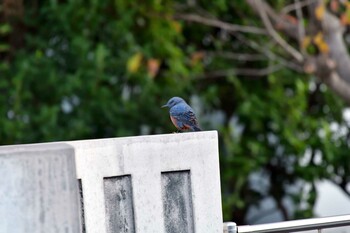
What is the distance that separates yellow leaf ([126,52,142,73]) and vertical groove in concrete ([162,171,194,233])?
4648 millimetres

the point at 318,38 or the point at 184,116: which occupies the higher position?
the point at 318,38

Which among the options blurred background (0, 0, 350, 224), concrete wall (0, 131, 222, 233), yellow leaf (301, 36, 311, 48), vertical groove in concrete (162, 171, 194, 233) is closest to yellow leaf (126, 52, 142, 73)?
blurred background (0, 0, 350, 224)

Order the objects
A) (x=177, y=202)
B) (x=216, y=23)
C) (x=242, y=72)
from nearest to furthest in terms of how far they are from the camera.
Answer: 1. (x=177, y=202)
2. (x=216, y=23)
3. (x=242, y=72)

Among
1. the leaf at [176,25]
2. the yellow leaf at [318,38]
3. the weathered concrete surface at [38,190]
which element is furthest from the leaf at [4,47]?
the weathered concrete surface at [38,190]

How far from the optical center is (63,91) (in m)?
9.77

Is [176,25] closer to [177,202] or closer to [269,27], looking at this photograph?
[269,27]

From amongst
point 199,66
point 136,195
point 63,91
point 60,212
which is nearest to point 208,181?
point 136,195

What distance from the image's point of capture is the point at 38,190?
4418 mm

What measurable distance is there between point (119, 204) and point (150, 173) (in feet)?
0.76

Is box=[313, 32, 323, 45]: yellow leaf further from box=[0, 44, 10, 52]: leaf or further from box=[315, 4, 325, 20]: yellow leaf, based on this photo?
box=[0, 44, 10, 52]: leaf

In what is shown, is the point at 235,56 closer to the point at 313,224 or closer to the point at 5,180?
the point at 313,224

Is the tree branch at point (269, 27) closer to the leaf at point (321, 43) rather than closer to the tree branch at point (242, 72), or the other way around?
the leaf at point (321, 43)

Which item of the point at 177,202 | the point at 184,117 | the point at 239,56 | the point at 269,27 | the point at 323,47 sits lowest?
the point at 177,202

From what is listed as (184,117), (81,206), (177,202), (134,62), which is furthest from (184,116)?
(134,62)
